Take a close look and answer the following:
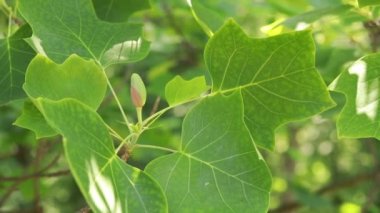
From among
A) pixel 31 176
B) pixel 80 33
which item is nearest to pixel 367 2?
pixel 80 33

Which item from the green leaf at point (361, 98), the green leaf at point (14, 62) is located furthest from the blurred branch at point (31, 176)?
the green leaf at point (361, 98)

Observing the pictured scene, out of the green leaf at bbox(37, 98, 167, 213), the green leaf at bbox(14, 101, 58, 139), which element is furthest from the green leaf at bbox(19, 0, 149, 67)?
the green leaf at bbox(37, 98, 167, 213)

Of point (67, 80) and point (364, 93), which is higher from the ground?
point (67, 80)

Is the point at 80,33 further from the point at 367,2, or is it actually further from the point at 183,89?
the point at 367,2

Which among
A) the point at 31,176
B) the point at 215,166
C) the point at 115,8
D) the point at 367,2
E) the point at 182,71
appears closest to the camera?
the point at 215,166

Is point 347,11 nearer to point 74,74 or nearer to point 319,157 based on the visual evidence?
point 74,74

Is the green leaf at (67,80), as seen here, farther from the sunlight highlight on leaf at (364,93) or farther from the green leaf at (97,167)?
the sunlight highlight on leaf at (364,93)
